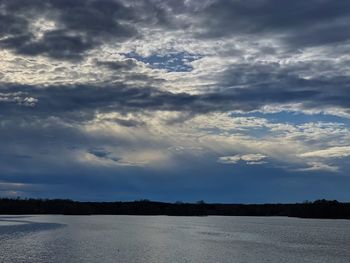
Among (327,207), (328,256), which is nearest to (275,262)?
(328,256)

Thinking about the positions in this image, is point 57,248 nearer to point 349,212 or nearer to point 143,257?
point 143,257

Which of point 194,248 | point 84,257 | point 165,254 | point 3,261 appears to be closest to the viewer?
point 3,261

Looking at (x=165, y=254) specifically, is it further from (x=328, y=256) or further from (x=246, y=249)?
(x=328, y=256)

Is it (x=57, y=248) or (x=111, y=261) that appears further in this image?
(x=57, y=248)

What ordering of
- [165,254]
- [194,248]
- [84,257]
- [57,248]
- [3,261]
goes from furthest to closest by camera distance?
1. [194,248]
2. [57,248]
3. [165,254]
4. [84,257]
5. [3,261]

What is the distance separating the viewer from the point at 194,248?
5441 centimetres

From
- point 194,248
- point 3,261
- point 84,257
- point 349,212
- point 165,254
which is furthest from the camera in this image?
point 349,212

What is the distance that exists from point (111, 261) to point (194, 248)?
598 inches

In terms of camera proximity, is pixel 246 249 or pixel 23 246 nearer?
pixel 23 246

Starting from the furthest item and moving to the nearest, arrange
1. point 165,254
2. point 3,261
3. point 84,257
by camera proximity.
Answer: point 165,254, point 84,257, point 3,261

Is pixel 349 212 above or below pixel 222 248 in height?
above

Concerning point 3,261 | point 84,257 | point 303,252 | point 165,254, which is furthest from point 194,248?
point 3,261

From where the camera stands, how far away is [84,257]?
43188 millimetres

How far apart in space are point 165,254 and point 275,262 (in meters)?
9.62
